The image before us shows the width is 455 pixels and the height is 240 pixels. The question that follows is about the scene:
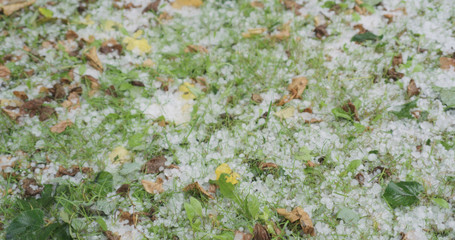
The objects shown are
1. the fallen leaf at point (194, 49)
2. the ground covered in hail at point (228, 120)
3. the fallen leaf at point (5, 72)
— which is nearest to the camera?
the ground covered in hail at point (228, 120)

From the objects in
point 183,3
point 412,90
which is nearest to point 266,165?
point 412,90

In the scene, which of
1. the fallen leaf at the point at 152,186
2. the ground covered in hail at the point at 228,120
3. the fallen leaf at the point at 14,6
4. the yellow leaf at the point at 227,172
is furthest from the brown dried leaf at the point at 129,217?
the fallen leaf at the point at 14,6

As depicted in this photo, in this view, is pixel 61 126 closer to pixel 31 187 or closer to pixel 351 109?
pixel 31 187

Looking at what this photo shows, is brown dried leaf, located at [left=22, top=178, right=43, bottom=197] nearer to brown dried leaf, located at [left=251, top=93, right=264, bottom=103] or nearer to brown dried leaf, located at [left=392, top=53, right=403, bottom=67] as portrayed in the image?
brown dried leaf, located at [left=251, top=93, right=264, bottom=103]

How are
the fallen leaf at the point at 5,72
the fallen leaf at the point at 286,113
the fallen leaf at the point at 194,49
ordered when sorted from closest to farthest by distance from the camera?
1. the fallen leaf at the point at 286,113
2. the fallen leaf at the point at 5,72
3. the fallen leaf at the point at 194,49

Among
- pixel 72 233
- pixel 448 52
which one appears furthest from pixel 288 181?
pixel 448 52

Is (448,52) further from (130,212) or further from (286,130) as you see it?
(130,212)

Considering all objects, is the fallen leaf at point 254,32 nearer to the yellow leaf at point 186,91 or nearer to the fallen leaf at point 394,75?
the yellow leaf at point 186,91
